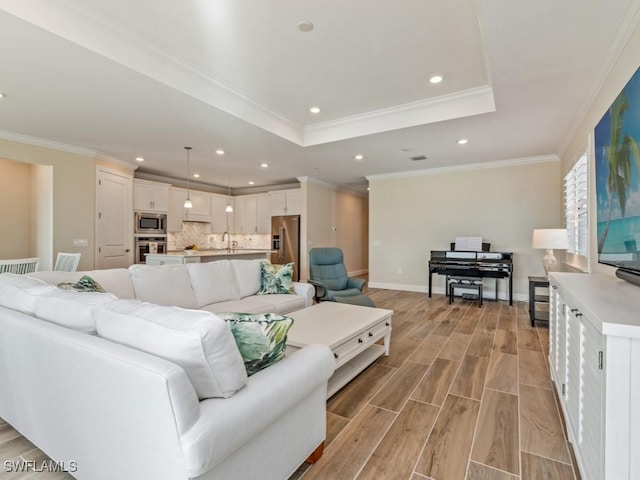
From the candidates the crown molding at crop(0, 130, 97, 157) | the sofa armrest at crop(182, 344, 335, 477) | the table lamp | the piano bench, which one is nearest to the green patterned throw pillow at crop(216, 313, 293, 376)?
the sofa armrest at crop(182, 344, 335, 477)

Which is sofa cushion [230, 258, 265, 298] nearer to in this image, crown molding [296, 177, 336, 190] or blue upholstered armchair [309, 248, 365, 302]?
blue upholstered armchair [309, 248, 365, 302]

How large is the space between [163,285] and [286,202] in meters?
4.86

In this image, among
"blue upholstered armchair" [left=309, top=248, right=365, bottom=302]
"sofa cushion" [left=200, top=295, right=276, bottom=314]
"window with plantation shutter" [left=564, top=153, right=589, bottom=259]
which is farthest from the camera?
"blue upholstered armchair" [left=309, top=248, right=365, bottom=302]

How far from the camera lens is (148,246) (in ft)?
20.7

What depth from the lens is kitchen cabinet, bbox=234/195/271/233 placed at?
800cm

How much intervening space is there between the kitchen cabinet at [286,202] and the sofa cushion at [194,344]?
621 cm

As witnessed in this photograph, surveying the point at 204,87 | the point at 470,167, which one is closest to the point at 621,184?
the point at 204,87

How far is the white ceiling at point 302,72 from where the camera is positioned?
2.12 meters

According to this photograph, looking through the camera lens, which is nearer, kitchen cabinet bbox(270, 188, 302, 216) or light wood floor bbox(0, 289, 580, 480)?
light wood floor bbox(0, 289, 580, 480)

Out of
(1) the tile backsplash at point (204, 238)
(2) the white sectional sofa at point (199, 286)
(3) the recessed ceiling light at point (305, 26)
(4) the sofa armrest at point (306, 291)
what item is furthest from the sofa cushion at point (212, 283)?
(1) the tile backsplash at point (204, 238)

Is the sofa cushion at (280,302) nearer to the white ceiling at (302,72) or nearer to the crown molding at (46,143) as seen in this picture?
the white ceiling at (302,72)

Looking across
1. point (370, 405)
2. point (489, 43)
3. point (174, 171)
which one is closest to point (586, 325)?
point (370, 405)

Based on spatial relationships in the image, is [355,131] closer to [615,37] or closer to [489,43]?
[489,43]

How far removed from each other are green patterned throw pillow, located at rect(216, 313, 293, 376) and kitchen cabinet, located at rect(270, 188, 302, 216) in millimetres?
6043
